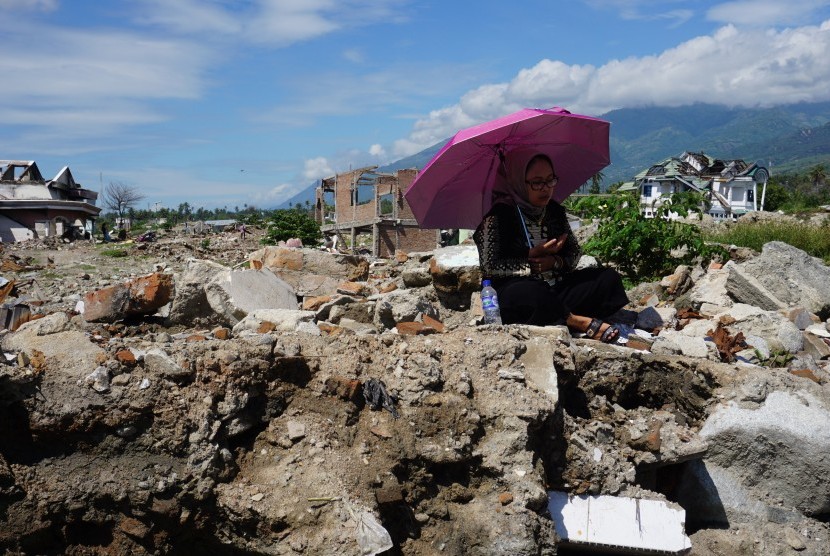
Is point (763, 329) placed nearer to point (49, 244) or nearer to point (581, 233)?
point (581, 233)

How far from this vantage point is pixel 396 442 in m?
3.11

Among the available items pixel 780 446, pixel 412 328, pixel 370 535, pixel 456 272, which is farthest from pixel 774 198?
pixel 370 535

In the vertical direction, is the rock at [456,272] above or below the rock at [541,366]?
above

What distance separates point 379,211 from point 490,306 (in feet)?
63.0

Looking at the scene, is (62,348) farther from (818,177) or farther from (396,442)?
(818,177)

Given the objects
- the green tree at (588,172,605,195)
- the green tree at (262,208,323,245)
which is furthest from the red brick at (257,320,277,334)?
the green tree at (262,208,323,245)

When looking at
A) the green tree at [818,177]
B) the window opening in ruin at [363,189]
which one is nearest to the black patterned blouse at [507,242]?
the window opening in ruin at [363,189]

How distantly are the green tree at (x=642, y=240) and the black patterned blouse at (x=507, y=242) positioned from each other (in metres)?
2.98

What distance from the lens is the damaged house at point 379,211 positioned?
22.8 m

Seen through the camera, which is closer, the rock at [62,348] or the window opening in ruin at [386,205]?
the rock at [62,348]

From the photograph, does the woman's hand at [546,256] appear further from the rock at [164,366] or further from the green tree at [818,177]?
the green tree at [818,177]

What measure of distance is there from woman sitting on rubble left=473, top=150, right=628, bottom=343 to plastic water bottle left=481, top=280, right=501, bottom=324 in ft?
0.42

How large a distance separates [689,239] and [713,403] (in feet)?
13.0

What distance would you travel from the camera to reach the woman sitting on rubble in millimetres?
4426
